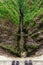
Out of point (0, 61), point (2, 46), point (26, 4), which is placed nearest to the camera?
point (0, 61)

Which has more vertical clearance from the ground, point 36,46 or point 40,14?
point 40,14

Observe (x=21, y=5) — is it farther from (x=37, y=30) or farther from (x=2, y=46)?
(x=2, y=46)

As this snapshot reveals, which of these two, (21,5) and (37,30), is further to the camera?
(21,5)

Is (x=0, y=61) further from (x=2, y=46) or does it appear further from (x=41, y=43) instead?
(x=41, y=43)

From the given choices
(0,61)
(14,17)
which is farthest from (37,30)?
(0,61)

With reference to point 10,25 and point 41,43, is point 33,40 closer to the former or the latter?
point 41,43

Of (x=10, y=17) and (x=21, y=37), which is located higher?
(x=10, y=17)

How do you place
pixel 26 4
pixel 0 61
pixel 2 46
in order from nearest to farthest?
pixel 0 61 → pixel 2 46 → pixel 26 4

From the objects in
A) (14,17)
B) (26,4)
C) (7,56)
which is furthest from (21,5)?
(7,56)

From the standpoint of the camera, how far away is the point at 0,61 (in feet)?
11.9

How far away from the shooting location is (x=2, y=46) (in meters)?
4.01

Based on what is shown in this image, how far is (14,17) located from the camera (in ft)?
14.0

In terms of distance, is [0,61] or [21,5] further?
[21,5]

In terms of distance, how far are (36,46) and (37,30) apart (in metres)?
0.30
